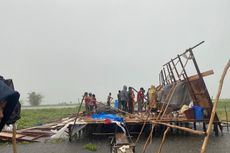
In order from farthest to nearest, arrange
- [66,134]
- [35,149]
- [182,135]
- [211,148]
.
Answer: [66,134], [182,135], [35,149], [211,148]

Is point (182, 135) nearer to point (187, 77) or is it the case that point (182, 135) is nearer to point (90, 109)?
point (187, 77)

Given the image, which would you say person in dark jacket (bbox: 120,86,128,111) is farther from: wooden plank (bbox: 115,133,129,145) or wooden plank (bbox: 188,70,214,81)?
wooden plank (bbox: 115,133,129,145)

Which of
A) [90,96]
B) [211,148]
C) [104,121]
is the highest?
[90,96]

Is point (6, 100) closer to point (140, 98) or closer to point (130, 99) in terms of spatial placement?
point (130, 99)

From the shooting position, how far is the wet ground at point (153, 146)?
13.8 metres

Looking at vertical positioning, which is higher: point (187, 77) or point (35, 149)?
point (187, 77)

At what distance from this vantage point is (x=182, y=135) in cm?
1838

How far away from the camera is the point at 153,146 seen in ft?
48.5

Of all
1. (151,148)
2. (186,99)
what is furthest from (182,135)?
(151,148)

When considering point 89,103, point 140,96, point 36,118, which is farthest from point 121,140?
point 36,118

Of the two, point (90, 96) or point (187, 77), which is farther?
point (90, 96)

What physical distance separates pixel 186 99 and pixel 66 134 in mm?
6928

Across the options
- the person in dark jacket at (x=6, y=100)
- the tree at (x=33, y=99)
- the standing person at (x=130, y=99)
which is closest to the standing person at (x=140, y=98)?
the standing person at (x=130, y=99)

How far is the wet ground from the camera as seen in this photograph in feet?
45.1
